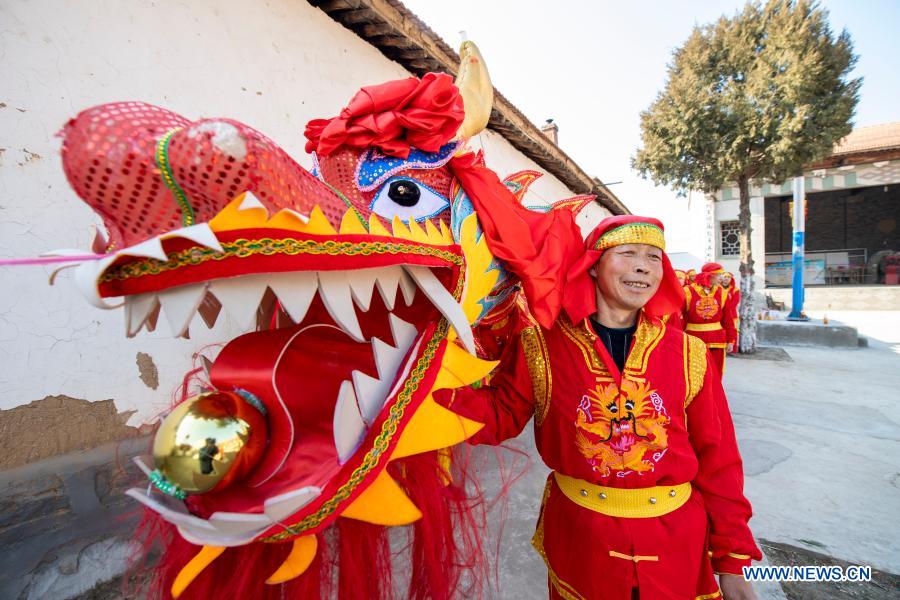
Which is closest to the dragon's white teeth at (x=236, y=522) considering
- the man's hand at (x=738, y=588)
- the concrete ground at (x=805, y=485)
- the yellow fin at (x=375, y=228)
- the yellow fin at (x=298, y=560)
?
the yellow fin at (x=298, y=560)

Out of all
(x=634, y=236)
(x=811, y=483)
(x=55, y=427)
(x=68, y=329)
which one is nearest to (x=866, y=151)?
(x=811, y=483)

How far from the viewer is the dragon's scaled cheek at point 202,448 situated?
0.70m

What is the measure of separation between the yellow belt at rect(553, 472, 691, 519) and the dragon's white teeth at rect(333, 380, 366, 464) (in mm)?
907

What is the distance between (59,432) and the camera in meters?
2.15

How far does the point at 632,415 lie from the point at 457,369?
2.22 ft

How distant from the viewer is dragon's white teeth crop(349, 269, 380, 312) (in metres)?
0.81

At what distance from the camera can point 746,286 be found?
942 centimetres

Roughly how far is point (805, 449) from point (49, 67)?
20.3 ft

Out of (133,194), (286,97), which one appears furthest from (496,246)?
(286,97)

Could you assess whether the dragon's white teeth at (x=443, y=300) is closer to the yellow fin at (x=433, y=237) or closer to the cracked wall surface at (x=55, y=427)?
the yellow fin at (x=433, y=237)

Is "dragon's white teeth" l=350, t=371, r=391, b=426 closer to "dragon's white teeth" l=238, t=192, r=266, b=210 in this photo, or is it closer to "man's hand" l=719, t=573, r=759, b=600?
"dragon's white teeth" l=238, t=192, r=266, b=210

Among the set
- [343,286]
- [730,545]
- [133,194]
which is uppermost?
[133,194]

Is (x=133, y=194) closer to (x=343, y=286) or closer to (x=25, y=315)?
(x=343, y=286)

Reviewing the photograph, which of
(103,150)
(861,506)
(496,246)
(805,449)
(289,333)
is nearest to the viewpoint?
(103,150)
